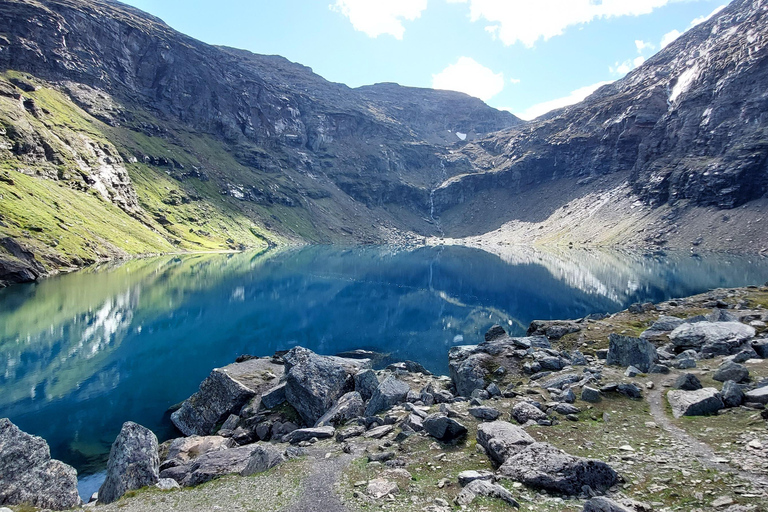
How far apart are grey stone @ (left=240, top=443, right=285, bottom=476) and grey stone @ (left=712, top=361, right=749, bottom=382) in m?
17.5

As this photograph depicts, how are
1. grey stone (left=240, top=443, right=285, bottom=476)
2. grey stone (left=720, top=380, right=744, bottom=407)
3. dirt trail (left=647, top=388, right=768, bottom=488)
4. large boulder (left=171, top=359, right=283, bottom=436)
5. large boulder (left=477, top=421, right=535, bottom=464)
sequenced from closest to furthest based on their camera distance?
dirt trail (left=647, top=388, right=768, bottom=488) < large boulder (left=477, top=421, right=535, bottom=464) < grey stone (left=720, top=380, right=744, bottom=407) < grey stone (left=240, top=443, right=285, bottom=476) < large boulder (left=171, top=359, right=283, bottom=436)

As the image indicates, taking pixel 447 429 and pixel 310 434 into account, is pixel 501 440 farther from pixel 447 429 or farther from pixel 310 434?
pixel 310 434

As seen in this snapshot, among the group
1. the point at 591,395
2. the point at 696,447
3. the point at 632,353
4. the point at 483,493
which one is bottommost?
the point at 483,493

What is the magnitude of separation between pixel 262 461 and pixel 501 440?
841 cm

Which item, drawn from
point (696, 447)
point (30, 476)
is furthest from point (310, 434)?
point (696, 447)

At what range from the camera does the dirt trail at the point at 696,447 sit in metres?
8.64

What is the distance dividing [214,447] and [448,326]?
38899mm

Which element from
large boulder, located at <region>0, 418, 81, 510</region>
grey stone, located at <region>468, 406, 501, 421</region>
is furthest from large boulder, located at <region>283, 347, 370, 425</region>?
large boulder, located at <region>0, 418, 81, 510</region>

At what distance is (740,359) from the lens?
1875 cm

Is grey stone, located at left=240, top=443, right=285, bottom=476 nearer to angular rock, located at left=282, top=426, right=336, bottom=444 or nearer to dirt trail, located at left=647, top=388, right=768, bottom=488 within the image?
angular rock, located at left=282, top=426, right=336, bottom=444

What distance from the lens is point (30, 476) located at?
13.8 m

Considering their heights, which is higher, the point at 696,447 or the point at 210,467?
the point at 696,447

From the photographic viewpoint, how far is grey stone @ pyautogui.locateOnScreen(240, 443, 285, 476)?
557 inches

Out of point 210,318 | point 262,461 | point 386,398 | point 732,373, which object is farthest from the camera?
point 210,318
